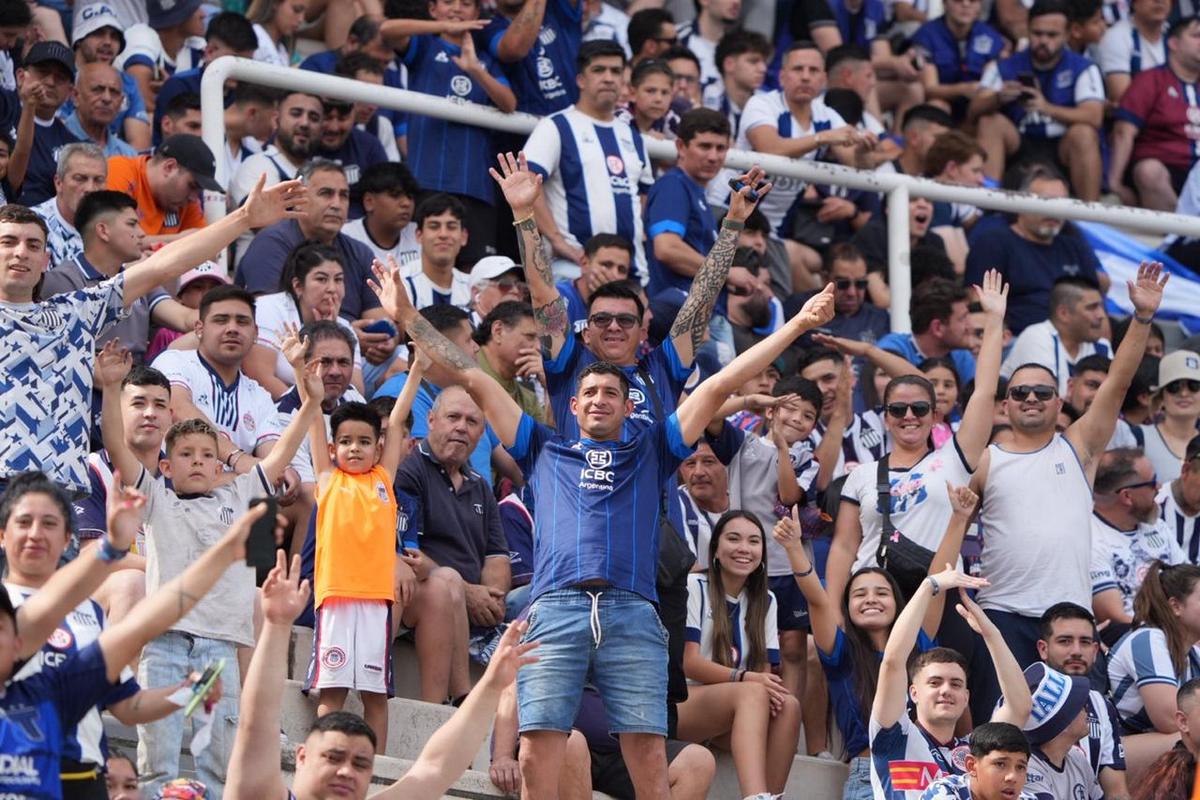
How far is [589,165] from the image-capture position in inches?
462

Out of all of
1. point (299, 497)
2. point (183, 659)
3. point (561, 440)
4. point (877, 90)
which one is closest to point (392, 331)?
point (299, 497)

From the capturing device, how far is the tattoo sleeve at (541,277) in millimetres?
9125

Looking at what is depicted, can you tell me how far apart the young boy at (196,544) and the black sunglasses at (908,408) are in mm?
3014

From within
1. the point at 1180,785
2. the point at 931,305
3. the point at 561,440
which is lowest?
the point at 1180,785

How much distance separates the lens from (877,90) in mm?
15797

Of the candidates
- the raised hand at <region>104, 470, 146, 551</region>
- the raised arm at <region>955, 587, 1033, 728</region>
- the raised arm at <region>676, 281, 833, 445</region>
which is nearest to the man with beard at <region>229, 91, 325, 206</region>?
the raised arm at <region>676, 281, 833, 445</region>

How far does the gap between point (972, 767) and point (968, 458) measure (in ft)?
7.15

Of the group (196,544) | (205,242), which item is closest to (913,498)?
(196,544)

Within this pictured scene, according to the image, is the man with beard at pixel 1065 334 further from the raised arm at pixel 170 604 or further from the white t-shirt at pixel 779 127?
the raised arm at pixel 170 604

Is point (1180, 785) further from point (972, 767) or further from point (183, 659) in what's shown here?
point (183, 659)

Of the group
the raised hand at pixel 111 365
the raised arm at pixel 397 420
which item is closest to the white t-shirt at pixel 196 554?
the raised hand at pixel 111 365

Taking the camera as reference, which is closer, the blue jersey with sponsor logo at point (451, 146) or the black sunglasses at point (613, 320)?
the black sunglasses at point (613, 320)

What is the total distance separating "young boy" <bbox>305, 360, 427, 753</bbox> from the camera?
841 cm

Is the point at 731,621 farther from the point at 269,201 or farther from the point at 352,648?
the point at 269,201
